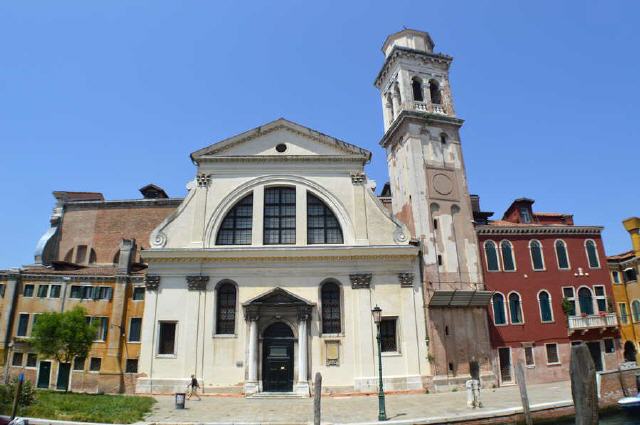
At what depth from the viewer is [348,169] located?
25109mm

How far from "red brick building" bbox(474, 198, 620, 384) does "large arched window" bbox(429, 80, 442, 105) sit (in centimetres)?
828

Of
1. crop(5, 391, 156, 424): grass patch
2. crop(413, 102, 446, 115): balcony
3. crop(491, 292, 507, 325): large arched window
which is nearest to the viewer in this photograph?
crop(5, 391, 156, 424): grass patch

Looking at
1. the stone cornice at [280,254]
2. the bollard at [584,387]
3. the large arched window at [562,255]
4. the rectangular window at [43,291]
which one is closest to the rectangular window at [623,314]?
the large arched window at [562,255]

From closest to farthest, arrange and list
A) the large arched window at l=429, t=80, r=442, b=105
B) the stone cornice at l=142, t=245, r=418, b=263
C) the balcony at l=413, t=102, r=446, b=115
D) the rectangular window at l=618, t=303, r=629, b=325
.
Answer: the stone cornice at l=142, t=245, r=418, b=263 → the rectangular window at l=618, t=303, r=629, b=325 → the balcony at l=413, t=102, r=446, b=115 → the large arched window at l=429, t=80, r=442, b=105

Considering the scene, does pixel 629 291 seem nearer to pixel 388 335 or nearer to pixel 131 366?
pixel 388 335

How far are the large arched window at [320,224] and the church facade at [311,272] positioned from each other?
2.3 inches

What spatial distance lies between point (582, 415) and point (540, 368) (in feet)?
66.6

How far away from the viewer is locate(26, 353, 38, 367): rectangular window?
83.0 ft

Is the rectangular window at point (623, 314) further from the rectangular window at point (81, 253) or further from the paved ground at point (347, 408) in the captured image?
the rectangular window at point (81, 253)

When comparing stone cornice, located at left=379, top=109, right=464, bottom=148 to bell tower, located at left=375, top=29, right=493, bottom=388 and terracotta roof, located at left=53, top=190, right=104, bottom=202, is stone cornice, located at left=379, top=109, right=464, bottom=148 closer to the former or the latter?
bell tower, located at left=375, top=29, right=493, bottom=388

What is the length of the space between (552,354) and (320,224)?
47.4 feet

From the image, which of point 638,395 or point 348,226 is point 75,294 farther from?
point 638,395

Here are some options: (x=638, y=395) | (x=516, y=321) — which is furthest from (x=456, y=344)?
(x=638, y=395)

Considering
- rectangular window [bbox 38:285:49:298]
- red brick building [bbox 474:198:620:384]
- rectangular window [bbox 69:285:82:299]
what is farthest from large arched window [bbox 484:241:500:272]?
rectangular window [bbox 38:285:49:298]
